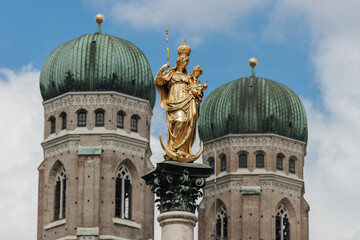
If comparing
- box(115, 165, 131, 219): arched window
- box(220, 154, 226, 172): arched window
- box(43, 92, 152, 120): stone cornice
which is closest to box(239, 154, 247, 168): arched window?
box(220, 154, 226, 172): arched window

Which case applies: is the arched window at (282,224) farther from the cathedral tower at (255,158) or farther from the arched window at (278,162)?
the arched window at (278,162)

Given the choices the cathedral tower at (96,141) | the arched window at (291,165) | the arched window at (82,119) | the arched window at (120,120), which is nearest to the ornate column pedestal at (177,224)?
the cathedral tower at (96,141)

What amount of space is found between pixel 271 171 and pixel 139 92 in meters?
10.2

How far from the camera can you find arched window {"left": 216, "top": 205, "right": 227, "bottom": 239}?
8581cm

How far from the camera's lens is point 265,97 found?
86562 millimetres

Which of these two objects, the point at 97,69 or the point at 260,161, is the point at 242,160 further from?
the point at 97,69

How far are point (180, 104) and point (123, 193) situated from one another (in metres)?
53.1

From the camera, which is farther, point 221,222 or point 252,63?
point 252,63

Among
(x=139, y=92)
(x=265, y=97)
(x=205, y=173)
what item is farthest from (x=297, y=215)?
(x=205, y=173)

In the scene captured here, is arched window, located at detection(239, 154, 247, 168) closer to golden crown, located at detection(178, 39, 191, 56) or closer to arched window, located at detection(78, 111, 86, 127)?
arched window, located at detection(78, 111, 86, 127)

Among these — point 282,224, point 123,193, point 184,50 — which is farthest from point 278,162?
point 184,50

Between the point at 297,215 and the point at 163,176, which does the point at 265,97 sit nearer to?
the point at 297,215

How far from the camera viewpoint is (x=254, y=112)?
86.7 meters

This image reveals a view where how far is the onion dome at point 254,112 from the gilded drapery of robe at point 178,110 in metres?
58.2
